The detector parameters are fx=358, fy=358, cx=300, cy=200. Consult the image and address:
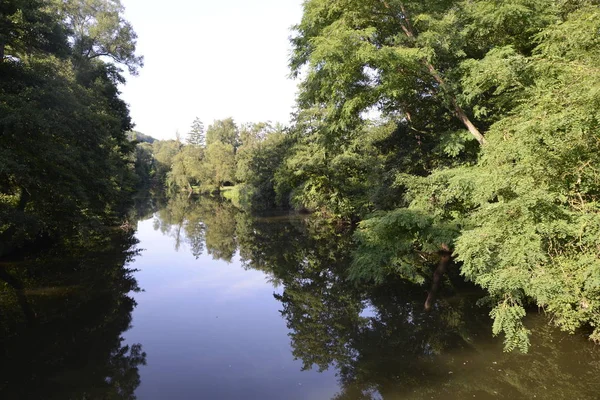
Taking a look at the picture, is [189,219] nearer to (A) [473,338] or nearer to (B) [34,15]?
(B) [34,15]

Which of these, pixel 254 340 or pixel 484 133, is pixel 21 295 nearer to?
pixel 254 340

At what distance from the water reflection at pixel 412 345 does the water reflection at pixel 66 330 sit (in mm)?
4197

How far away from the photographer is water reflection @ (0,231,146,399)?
7.84m

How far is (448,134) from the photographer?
10977 millimetres

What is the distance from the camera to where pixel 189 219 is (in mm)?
39188

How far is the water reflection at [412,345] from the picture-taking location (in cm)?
773

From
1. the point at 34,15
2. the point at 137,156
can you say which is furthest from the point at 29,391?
the point at 137,156

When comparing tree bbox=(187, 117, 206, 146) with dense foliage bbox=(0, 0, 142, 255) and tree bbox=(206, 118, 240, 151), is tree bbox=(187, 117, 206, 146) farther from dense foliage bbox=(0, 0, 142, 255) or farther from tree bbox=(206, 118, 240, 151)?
dense foliage bbox=(0, 0, 142, 255)

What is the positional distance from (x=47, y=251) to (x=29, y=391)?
1511cm

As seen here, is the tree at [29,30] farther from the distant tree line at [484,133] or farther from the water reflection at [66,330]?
the distant tree line at [484,133]

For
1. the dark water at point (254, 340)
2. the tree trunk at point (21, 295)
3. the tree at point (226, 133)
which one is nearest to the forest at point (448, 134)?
the dark water at point (254, 340)

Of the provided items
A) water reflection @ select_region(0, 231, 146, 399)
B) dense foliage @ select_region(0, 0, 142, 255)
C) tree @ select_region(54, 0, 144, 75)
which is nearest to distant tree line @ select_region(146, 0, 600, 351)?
water reflection @ select_region(0, 231, 146, 399)

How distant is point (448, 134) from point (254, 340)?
8535 millimetres

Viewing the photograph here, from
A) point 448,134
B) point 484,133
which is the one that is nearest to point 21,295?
point 448,134
